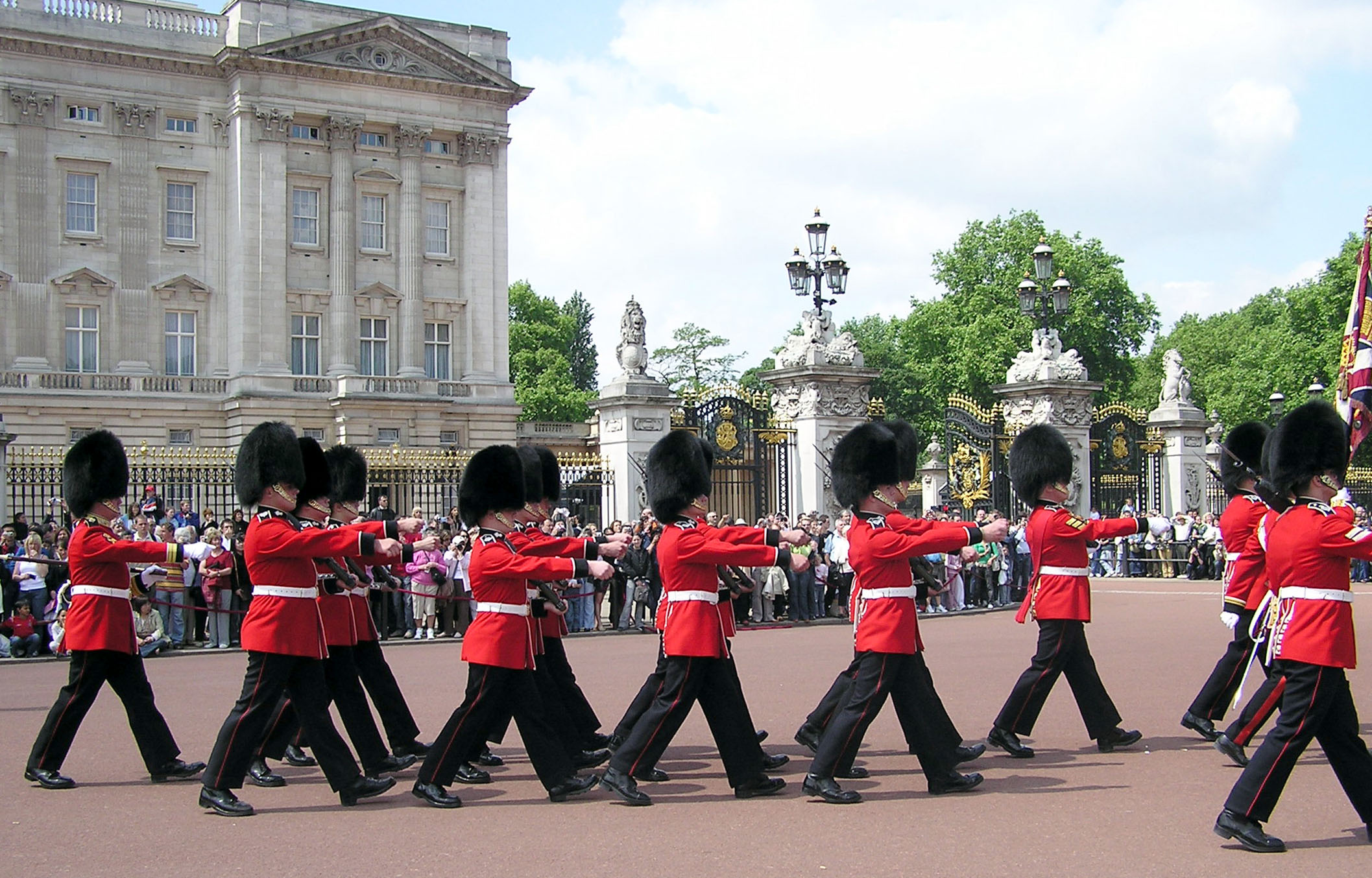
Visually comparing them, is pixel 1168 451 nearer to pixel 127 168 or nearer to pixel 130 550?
pixel 130 550

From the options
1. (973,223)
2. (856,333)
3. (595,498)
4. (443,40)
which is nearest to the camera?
(595,498)

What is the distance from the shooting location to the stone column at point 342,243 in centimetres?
3741

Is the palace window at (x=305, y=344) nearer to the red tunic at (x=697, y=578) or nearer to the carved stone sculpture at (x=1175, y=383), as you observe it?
the carved stone sculpture at (x=1175, y=383)

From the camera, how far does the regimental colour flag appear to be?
1380cm

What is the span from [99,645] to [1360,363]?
11.8 metres

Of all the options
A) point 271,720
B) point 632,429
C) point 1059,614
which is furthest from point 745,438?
point 271,720

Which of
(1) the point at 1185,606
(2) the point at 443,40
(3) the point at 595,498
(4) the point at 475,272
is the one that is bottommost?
(1) the point at 1185,606

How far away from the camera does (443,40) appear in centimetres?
3925

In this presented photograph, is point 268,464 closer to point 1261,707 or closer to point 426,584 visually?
point 1261,707

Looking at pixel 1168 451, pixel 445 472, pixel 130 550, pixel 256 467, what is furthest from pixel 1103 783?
pixel 1168 451

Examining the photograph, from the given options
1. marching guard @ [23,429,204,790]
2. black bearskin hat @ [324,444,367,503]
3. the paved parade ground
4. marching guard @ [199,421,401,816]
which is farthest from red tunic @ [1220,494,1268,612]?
marching guard @ [23,429,204,790]

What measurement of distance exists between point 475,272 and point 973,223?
1891 centimetres

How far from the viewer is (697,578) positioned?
7.39 metres

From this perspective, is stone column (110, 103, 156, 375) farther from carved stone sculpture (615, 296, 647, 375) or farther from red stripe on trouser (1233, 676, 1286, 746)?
red stripe on trouser (1233, 676, 1286, 746)
